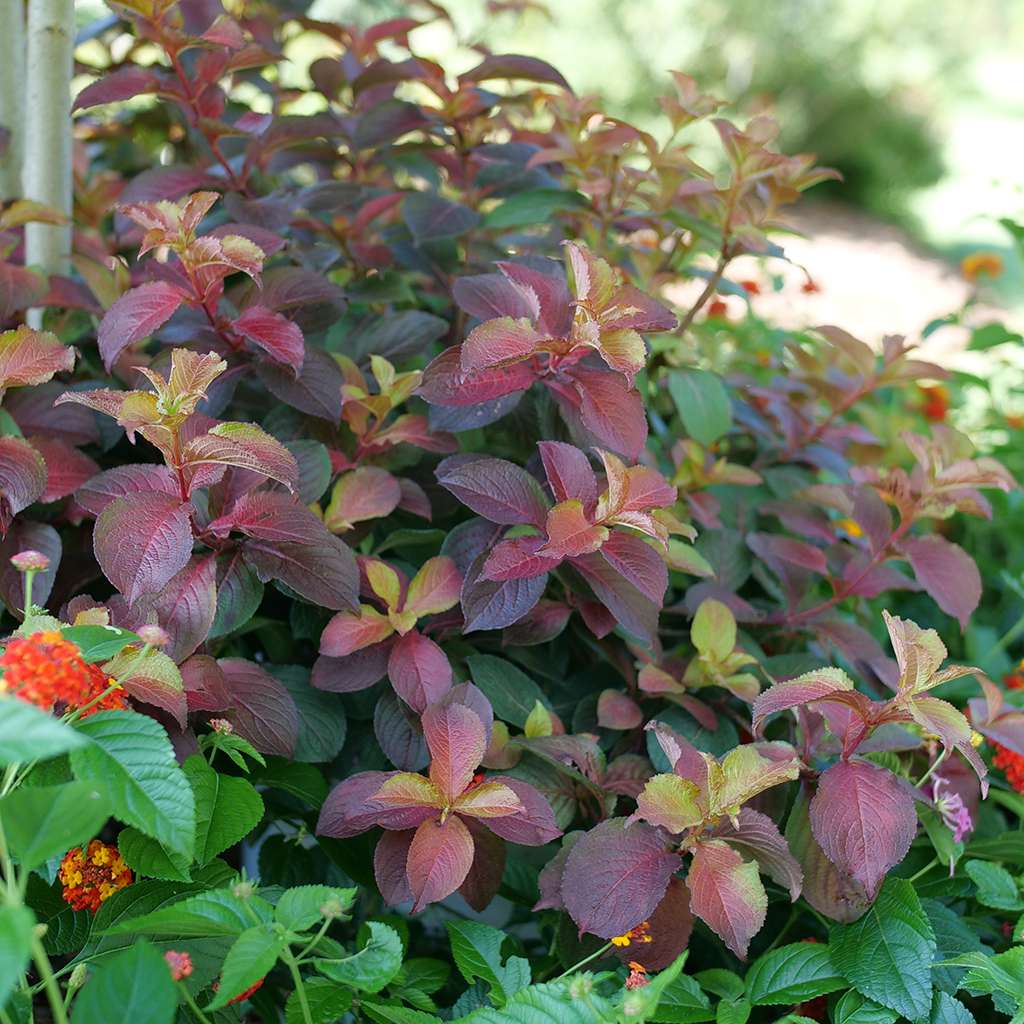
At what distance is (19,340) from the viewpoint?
84 cm

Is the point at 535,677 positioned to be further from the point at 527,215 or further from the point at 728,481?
the point at 527,215

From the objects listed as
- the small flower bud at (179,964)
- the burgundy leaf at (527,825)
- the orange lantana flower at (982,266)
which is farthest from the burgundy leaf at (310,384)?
the orange lantana flower at (982,266)

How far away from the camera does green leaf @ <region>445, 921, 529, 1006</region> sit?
746 mm

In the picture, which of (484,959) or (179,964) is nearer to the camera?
(179,964)

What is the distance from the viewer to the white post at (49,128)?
42.9 inches

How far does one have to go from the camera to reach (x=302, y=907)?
2.07 ft

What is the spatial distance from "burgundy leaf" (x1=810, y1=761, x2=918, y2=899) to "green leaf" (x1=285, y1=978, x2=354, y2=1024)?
346 millimetres

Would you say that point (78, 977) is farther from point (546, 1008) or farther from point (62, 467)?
point (62, 467)

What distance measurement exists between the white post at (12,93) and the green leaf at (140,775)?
84 centimetres

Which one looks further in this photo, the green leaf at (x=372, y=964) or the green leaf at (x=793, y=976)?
the green leaf at (x=793, y=976)

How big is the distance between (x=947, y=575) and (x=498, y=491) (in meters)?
0.46

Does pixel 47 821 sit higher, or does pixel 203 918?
pixel 47 821

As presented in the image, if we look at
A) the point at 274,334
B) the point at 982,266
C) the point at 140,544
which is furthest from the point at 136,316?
the point at 982,266

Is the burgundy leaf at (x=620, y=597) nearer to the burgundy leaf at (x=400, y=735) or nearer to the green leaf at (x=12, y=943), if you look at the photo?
the burgundy leaf at (x=400, y=735)
